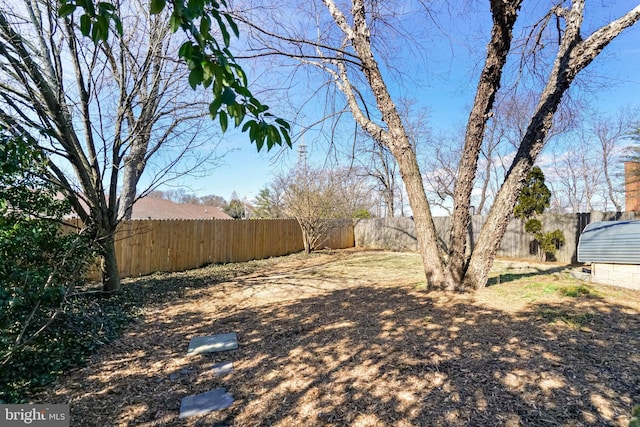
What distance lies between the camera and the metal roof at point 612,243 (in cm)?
449

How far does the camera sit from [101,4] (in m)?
1.13

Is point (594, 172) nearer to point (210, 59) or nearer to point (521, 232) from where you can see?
point (521, 232)

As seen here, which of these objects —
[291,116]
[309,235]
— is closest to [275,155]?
[291,116]

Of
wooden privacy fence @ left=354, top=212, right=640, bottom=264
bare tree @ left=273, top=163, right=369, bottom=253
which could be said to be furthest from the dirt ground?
bare tree @ left=273, top=163, right=369, bottom=253

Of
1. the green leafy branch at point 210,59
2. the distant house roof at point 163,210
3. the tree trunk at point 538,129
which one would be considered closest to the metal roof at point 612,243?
the tree trunk at point 538,129

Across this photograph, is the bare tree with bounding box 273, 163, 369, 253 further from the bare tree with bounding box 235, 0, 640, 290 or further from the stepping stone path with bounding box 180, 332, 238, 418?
the stepping stone path with bounding box 180, 332, 238, 418

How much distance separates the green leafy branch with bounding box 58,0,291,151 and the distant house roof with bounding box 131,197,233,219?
68.3 ft

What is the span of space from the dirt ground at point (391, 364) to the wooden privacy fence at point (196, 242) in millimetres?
3164

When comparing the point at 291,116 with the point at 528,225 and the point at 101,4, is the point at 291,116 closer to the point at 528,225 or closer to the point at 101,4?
the point at 101,4

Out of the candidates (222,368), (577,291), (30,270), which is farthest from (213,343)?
(577,291)

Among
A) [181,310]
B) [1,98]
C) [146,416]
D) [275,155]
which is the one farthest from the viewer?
[275,155]

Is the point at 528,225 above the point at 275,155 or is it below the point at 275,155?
below

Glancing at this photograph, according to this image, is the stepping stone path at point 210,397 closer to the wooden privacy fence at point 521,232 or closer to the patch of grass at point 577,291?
the patch of grass at point 577,291

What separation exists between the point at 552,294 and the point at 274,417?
394 centimetres
